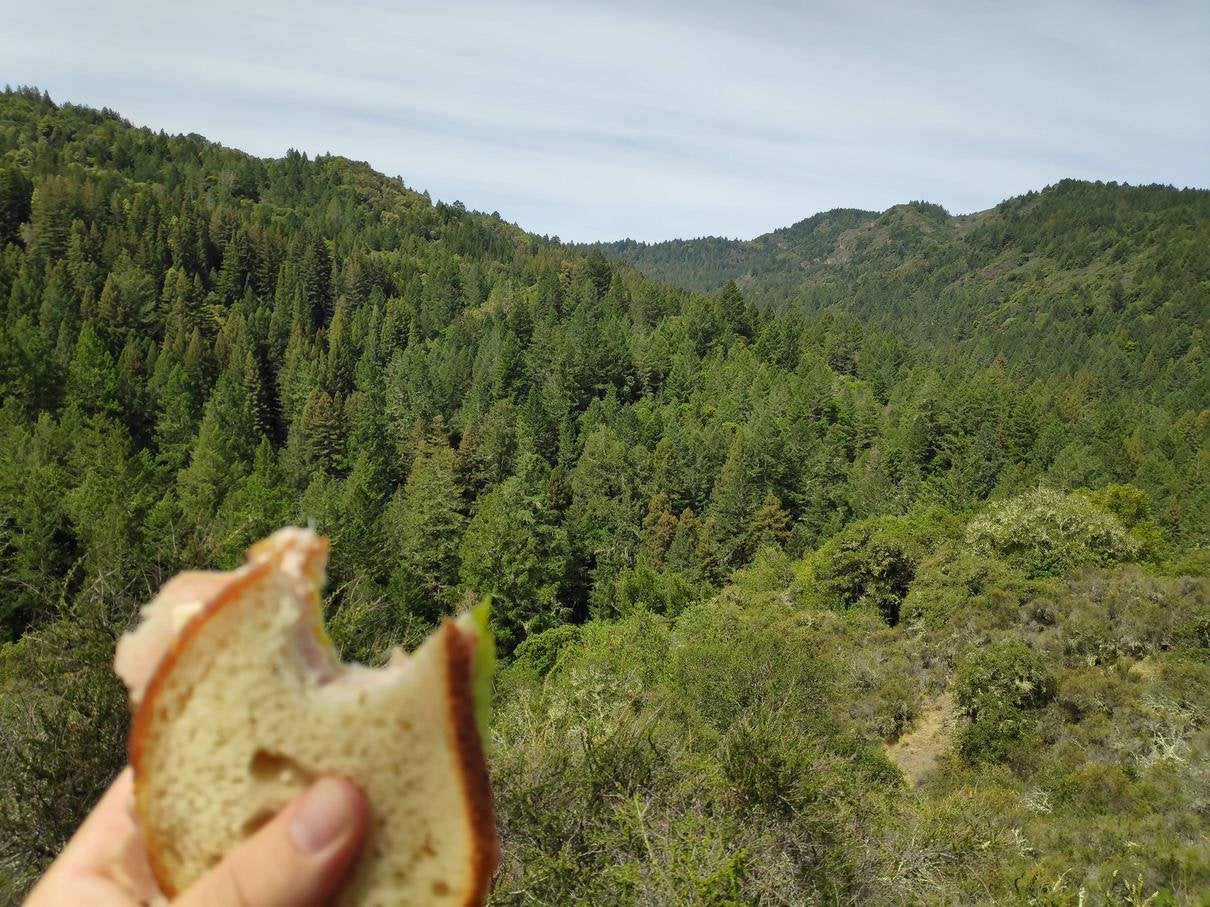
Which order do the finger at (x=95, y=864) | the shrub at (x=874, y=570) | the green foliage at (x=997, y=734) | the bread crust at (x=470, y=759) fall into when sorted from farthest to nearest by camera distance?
the shrub at (x=874, y=570) < the green foliage at (x=997, y=734) < the finger at (x=95, y=864) < the bread crust at (x=470, y=759)

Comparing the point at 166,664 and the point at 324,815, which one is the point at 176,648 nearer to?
the point at 166,664

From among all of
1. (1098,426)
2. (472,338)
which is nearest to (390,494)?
(472,338)

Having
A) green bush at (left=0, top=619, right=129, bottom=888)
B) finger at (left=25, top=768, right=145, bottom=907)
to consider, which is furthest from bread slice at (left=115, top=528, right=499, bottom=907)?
green bush at (left=0, top=619, right=129, bottom=888)

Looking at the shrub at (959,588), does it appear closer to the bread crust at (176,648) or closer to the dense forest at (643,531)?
the dense forest at (643,531)

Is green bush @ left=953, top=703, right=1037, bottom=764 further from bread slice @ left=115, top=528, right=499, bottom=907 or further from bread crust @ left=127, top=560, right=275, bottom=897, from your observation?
bread crust @ left=127, top=560, right=275, bottom=897

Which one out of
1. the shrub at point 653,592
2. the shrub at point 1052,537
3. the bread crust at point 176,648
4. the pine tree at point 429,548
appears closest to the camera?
the bread crust at point 176,648

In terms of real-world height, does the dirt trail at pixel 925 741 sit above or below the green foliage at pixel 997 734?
below

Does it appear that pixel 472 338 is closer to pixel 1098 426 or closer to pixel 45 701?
pixel 1098 426

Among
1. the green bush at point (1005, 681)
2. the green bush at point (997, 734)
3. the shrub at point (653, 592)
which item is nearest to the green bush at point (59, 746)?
the green bush at point (997, 734)
